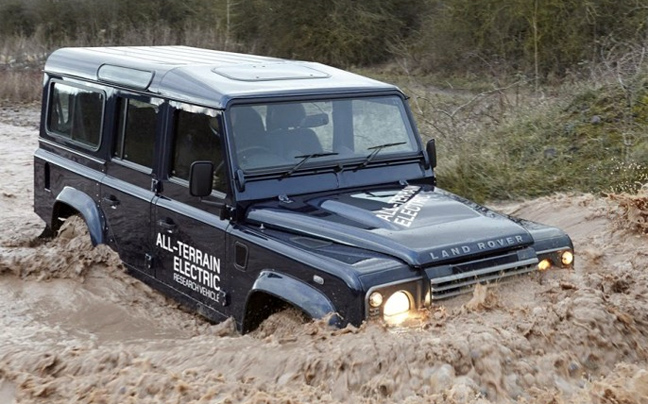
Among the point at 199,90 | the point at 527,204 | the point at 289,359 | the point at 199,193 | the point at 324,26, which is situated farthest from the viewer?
the point at 324,26

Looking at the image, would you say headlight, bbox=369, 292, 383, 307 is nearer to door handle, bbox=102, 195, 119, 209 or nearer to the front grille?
the front grille

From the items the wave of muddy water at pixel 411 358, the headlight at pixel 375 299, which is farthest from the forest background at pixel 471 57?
the headlight at pixel 375 299

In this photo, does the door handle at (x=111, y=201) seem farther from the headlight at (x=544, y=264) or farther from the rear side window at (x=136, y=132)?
the headlight at (x=544, y=264)

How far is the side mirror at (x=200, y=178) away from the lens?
5164 mm

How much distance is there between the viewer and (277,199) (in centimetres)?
540

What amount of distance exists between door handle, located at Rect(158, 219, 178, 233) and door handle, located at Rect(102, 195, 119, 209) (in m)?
0.66

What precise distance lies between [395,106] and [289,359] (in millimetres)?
2394

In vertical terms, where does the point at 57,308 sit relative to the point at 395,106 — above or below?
below

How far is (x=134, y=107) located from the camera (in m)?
6.30

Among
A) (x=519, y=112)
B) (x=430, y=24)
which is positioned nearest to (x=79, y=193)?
(x=519, y=112)

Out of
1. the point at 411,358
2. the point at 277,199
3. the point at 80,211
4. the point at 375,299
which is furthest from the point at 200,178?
the point at 80,211

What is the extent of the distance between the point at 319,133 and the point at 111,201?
1.82 metres

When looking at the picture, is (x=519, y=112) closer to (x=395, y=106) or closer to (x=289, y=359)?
(x=395, y=106)

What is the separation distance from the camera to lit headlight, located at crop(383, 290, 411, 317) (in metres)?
4.50
